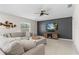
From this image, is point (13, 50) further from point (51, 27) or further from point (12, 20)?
point (51, 27)

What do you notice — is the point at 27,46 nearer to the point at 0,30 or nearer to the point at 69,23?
the point at 0,30

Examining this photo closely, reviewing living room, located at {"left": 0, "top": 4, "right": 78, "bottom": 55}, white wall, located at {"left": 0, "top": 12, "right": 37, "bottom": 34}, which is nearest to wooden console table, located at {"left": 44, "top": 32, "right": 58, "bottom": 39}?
living room, located at {"left": 0, "top": 4, "right": 78, "bottom": 55}

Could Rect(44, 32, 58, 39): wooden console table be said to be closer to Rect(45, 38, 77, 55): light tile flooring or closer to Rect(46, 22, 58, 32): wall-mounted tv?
Rect(46, 22, 58, 32): wall-mounted tv

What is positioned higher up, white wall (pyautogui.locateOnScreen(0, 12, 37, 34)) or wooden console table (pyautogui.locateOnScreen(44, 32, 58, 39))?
white wall (pyautogui.locateOnScreen(0, 12, 37, 34))

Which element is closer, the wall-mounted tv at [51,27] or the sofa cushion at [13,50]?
the sofa cushion at [13,50]

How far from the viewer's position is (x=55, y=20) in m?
8.95

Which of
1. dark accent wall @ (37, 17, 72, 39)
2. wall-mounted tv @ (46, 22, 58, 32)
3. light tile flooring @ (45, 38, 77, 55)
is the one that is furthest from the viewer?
wall-mounted tv @ (46, 22, 58, 32)

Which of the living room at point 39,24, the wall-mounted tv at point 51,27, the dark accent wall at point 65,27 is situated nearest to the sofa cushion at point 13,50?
the living room at point 39,24

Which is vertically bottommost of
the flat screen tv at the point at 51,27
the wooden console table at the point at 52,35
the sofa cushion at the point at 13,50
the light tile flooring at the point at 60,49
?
the light tile flooring at the point at 60,49

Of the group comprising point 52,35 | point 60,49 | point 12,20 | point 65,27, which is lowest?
point 60,49

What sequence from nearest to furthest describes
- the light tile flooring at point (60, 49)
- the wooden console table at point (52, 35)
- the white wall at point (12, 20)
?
the light tile flooring at point (60, 49), the white wall at point (12, 20), the wooden console table at point (52, 35)

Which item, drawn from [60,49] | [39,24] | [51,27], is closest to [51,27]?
[51,27]

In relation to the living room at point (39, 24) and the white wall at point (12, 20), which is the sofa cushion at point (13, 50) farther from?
the white wall at point (12, 20)
